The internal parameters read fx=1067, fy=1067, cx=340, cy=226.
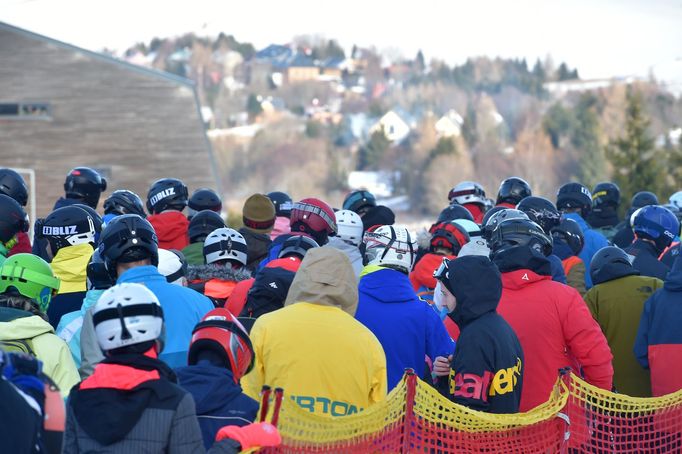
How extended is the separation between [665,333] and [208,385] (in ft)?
13.0

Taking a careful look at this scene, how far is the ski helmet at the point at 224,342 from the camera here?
16.4ft

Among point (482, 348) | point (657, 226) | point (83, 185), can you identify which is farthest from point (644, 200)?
point (482, 348)

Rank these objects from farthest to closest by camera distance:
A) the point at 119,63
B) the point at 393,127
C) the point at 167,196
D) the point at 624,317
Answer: the point at 393,127
the point at 119,63
the point at 167,196
the point at 624,317

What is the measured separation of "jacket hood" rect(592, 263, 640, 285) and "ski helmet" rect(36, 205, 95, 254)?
396cm

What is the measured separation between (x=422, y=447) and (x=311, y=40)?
17877cm

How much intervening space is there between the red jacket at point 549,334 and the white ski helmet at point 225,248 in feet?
7.49

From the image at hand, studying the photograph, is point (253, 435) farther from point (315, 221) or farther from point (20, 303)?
point (315, 221)

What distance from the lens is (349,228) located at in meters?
9.44

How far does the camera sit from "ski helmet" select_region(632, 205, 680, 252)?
944 cm

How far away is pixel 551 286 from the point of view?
272 inches

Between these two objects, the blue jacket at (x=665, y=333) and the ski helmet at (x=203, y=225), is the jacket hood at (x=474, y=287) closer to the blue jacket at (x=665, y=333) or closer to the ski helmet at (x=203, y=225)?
the blue jacket at (x=665, y=333)

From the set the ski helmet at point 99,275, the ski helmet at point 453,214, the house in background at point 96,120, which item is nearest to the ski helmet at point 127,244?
the ski helmet at point 99,275

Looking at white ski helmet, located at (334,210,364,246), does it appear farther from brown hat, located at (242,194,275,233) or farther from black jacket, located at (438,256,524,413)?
black jacket, located at (438,256,524,413)

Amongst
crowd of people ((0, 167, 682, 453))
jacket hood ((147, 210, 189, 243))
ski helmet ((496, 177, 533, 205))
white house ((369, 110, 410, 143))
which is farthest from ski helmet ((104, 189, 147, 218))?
white house ((369, 110, 410, 143))
